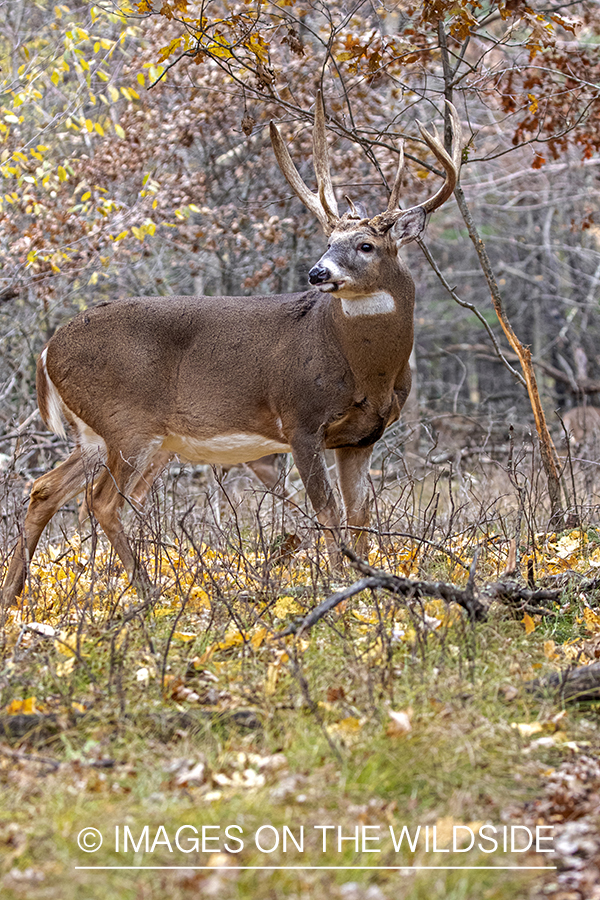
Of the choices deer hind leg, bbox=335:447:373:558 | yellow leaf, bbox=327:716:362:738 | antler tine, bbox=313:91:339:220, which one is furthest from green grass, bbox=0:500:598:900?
antler tine, bbox=313:91:339:220

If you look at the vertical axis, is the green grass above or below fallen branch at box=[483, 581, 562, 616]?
below

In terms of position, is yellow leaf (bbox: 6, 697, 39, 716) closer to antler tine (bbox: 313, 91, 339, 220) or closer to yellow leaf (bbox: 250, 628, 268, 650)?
yellow leaf (bbox: 250, 628, 268, 650)

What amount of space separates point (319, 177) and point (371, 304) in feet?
2.93

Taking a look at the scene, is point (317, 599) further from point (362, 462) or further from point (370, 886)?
point (370, 886)

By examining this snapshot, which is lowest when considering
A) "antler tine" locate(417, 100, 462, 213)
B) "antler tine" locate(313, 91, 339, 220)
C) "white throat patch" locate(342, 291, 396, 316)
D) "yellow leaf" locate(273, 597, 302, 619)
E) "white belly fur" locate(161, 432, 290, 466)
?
"yellow leaf" locate(273, 597, 302, 619)

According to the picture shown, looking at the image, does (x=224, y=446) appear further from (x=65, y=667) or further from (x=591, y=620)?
(x=591, y=620)

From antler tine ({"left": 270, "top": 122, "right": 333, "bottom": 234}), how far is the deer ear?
1.34ft

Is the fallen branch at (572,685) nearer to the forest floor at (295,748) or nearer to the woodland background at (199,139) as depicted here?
the forest floor at (295,748)

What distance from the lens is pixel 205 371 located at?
573cm

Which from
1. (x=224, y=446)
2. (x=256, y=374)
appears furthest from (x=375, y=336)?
(x=224, y=446)

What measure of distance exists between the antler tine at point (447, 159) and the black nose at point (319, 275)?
83 cm

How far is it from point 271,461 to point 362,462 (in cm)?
254

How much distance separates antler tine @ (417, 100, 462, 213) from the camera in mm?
5273

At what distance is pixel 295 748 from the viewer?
3084 millimetres
